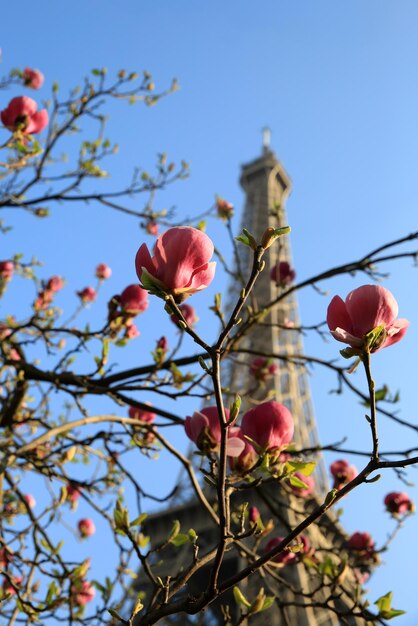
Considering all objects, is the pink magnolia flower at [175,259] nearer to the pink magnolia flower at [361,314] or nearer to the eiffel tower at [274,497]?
the pink magnolia flower at [361,314]

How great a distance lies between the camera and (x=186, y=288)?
2.93ft

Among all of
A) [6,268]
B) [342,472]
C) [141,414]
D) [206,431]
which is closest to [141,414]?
[141,414]

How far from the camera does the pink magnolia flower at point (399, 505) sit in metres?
2.53

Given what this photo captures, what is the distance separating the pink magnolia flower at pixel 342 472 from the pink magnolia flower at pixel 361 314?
4.86 feet

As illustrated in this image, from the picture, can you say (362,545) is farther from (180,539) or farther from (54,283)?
(54,283)

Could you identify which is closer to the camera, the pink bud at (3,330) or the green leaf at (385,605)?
the green leaf at (385,605)

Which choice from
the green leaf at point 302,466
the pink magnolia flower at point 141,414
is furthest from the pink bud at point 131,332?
the green leaf at point 302,466

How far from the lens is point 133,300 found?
2.32m

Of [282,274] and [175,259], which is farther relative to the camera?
[282,274]

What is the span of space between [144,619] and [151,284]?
1.98 feet

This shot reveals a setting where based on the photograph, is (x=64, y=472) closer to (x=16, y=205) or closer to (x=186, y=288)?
(x=16, y=205)

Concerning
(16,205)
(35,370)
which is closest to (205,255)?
(35,370)

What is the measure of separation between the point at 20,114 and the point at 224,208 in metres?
0.97

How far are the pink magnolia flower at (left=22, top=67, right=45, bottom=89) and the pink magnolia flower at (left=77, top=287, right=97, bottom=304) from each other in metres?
1.25
